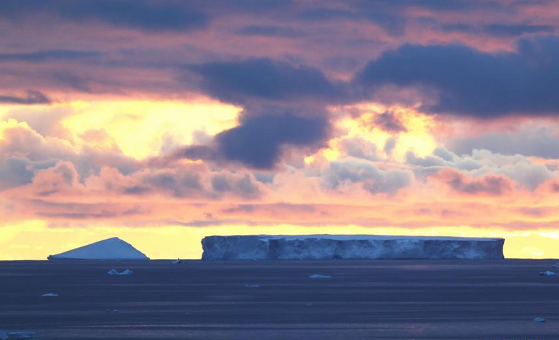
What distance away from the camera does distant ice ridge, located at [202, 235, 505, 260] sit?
108 metres

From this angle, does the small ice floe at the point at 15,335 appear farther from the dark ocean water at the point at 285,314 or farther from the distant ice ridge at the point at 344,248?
the distant ice ridge at the point at 344,248

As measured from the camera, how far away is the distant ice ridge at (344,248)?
108m

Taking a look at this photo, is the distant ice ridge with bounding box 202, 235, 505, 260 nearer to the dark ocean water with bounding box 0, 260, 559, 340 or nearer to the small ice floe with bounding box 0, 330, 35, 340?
the dark ocean water with bounding box 0, 260, 559, 340

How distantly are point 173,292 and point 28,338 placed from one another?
77.6 feet

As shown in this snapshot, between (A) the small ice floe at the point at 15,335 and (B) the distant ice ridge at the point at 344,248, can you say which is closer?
(A) the small ice floe at the point at 15,335

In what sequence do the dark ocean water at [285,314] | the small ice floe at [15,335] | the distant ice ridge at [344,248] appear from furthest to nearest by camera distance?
the distant ice ridge at [344,248], the dark ocean water at [285,314], the small ice floe at [15,335]

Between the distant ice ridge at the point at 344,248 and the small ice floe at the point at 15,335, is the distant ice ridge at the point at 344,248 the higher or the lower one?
the higher one

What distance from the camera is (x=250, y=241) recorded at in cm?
11406

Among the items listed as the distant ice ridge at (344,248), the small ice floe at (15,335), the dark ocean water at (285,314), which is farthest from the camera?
the distant ice ridge at (344,248)

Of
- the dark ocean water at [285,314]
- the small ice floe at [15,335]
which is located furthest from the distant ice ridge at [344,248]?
the small ice floe at [15,335]

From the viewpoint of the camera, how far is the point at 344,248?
109250 mm

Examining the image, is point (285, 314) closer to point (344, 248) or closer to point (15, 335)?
point (15, 335)

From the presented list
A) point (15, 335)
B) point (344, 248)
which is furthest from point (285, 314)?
point (344, 248)

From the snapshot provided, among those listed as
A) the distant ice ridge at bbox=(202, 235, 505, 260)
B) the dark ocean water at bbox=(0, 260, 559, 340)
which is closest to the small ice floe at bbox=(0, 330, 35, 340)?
the dark ocean water at bbox=(0, 260, 559, 340)
